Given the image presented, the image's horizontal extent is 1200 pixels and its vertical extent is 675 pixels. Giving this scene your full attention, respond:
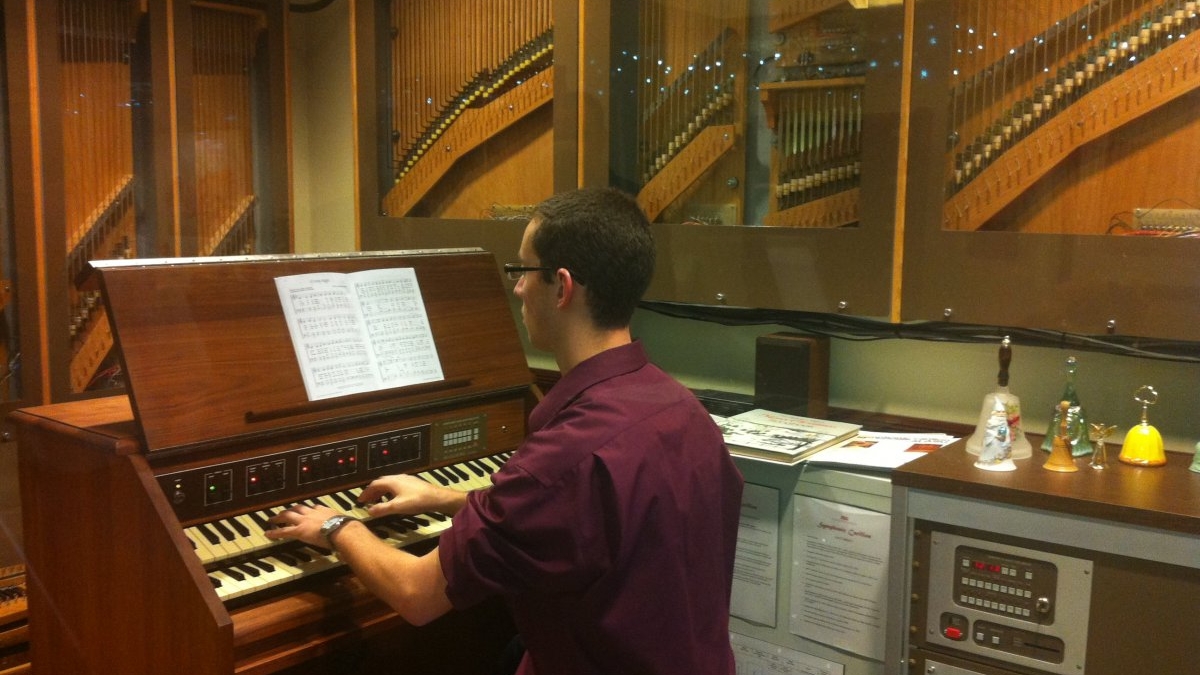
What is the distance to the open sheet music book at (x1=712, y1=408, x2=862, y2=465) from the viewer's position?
2.13 meters

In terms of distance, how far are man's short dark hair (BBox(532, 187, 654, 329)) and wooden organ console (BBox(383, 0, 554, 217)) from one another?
119 cm

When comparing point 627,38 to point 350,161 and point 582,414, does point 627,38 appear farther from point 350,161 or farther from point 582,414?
point 582,414

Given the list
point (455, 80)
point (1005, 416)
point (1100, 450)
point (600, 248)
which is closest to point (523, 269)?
point (600, 248)

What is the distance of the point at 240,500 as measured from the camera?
1990 mm

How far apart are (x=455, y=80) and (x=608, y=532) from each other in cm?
192

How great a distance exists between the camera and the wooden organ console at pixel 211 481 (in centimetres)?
179

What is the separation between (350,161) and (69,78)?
90 centimetres

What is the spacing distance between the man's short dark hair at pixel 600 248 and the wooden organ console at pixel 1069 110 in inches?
32.3

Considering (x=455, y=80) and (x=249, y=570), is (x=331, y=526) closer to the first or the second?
(x=249, y=570)

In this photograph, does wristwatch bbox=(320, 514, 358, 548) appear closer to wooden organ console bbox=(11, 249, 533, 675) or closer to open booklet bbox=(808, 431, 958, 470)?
wooden organ console bbox=(11, 249, 533, 675)

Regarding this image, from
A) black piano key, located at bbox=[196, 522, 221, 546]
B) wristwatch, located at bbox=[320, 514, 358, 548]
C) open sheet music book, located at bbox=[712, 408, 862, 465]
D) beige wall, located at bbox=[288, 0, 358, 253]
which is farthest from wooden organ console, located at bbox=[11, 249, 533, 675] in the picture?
beige wall, located at bbox=[288, 0, 358, 253]

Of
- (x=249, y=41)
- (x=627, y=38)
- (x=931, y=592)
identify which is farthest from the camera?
(x=249, y=41)

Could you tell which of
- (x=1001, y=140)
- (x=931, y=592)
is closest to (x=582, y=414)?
(x=931, y=592)

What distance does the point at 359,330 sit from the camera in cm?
226
